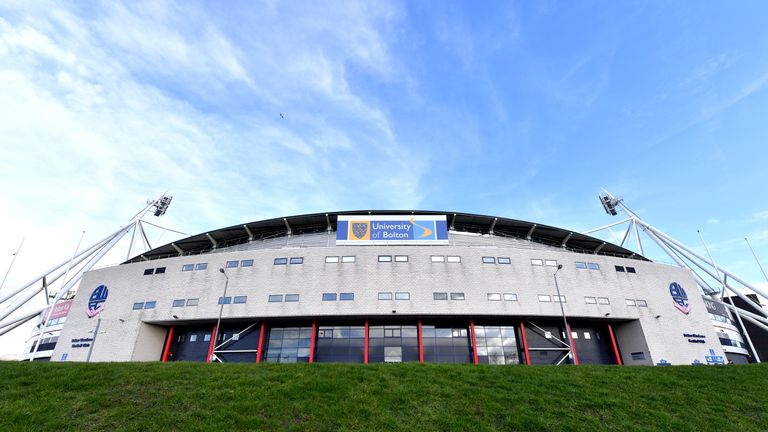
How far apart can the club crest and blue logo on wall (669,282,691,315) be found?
107ft

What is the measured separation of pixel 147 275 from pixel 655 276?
172ft

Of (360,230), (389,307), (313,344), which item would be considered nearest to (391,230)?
(360,230)

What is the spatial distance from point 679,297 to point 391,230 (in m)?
31.2

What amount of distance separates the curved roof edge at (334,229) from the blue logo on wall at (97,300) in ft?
18.0

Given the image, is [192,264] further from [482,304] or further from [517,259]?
[517,259]

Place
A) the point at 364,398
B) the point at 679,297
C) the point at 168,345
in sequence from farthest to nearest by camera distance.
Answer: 1. the point at 679,297
2. the point at 168,345
3. the point at 364,398

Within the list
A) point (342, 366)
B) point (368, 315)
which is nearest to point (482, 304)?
point (368, 315)

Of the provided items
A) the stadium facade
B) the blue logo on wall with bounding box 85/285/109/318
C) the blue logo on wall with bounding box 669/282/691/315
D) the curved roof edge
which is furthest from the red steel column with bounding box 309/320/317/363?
A: the blue logo on wall with bounding box 669/282/691/315

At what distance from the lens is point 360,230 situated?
3794 cm

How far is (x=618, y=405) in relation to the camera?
14.2 meters

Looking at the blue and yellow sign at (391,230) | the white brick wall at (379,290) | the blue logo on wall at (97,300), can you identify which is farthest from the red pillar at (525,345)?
the blue logo on wall at (97,300)

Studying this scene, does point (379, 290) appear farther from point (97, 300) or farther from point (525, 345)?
point (97, 300)

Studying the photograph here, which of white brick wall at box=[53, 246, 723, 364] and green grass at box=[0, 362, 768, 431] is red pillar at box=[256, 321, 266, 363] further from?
green grass at box=[0, 362, 768, 431]

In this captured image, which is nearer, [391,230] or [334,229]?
[391,230]
